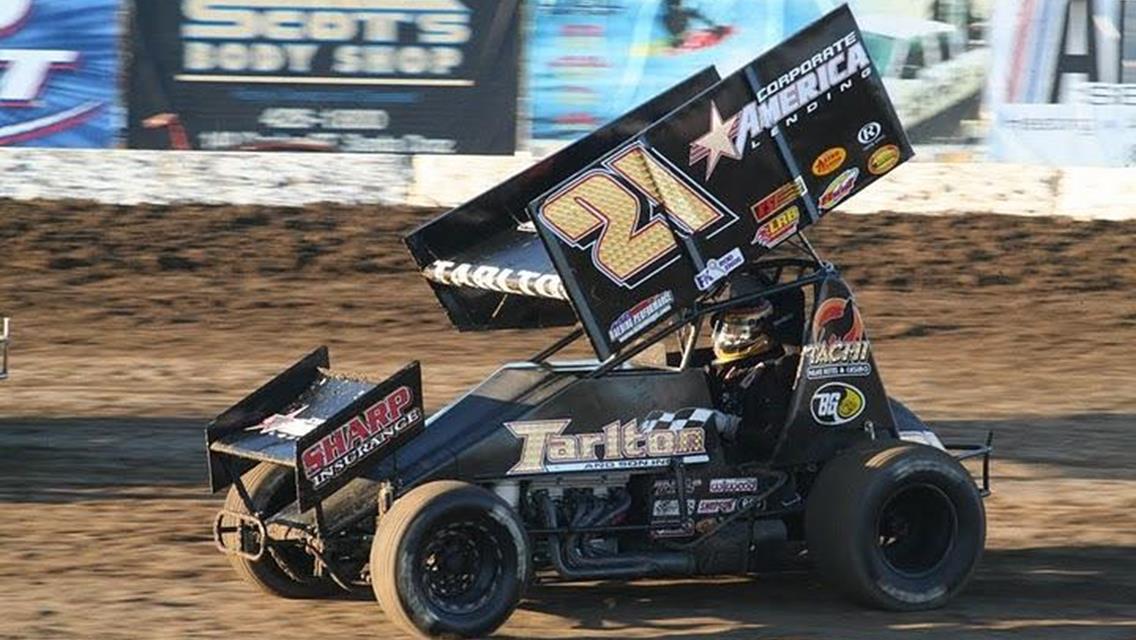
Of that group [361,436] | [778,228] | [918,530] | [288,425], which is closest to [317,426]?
[361,436]

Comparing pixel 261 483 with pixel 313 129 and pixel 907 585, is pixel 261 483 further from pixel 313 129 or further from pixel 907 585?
pixel 313 129

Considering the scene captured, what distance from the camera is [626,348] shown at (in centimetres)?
862

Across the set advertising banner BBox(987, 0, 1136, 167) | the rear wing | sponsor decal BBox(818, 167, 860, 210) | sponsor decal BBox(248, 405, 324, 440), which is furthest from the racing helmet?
advertising banner BBox(987, 0, 1136, 167)

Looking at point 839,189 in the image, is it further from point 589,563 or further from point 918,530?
point 589,563

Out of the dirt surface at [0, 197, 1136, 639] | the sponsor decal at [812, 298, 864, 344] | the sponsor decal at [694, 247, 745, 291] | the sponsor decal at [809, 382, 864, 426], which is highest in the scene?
the sponsor decal at [694, 247, 745, 291]

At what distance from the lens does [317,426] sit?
8219 millimetres

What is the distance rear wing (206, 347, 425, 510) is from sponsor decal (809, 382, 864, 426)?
172 centimetres

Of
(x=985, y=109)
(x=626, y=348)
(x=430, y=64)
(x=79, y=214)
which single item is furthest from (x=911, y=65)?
(x=626, y=348)

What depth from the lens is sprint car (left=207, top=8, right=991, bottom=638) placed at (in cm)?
810

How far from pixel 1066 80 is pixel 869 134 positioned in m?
10.0

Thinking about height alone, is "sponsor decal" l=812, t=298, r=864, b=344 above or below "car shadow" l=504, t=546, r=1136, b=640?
above

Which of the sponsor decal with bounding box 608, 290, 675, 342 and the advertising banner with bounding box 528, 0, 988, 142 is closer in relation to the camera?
the sponsor decal with bounding box 608, 290, 675, 342

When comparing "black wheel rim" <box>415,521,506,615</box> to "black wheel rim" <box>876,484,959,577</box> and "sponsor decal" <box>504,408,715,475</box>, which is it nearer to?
"sponsor decal" <box>504,408,715,475</box>

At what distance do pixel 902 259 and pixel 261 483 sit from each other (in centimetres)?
1046
